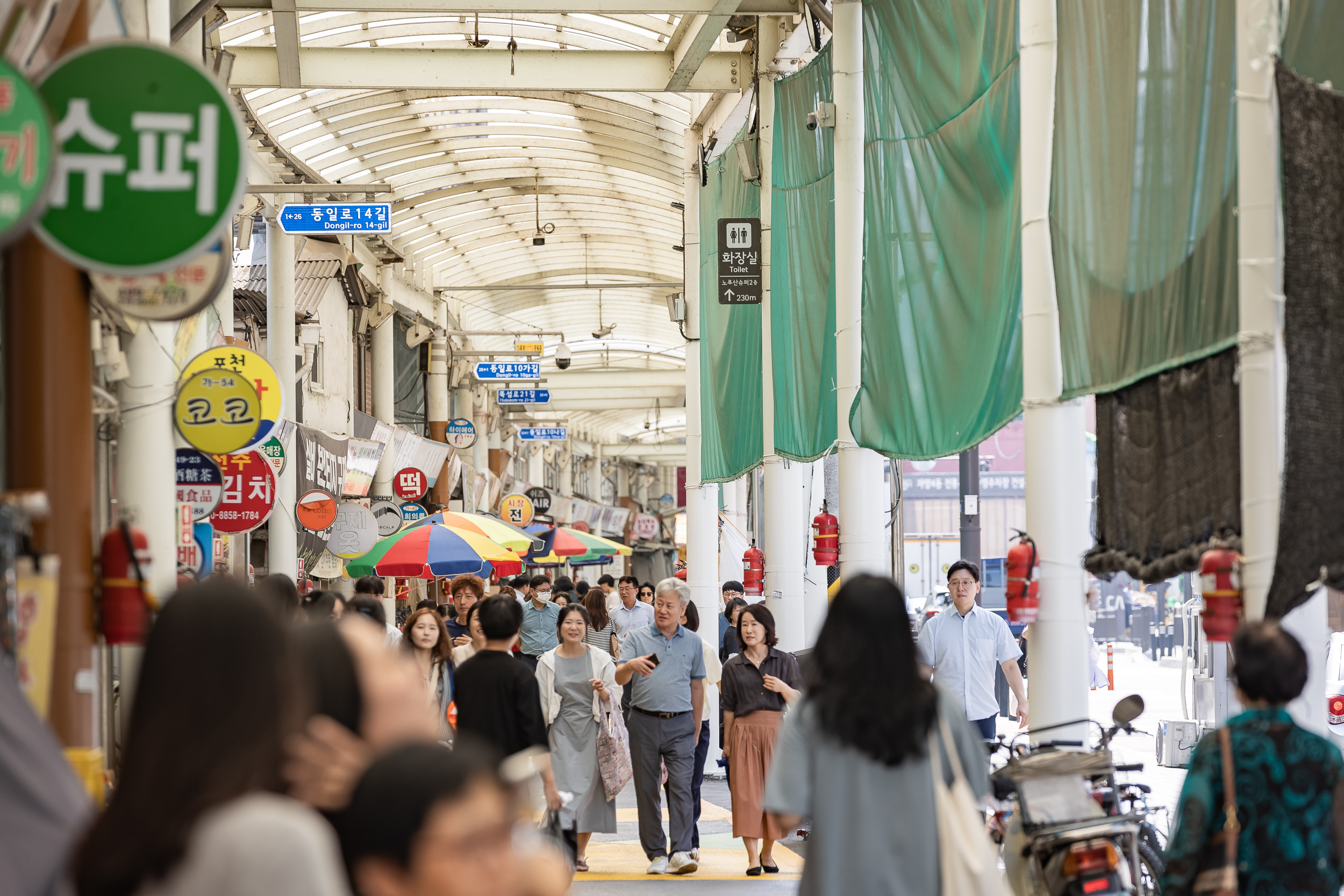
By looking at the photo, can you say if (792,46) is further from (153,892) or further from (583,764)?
(153,892)

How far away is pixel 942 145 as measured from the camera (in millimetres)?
8367

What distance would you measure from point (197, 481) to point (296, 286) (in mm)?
10250

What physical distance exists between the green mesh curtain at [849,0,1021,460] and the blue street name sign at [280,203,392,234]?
5465 millimetres

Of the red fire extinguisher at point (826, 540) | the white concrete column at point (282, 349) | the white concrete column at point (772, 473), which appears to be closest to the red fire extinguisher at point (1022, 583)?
the red fire extinguisher at point (826, 540)

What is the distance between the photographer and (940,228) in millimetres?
8406

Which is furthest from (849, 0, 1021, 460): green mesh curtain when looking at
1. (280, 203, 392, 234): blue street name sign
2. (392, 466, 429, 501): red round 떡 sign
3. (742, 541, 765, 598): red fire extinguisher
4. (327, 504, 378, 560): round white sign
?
(392, 466, 429, 501): red round 떡 sign

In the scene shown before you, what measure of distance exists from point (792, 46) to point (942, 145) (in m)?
4.75

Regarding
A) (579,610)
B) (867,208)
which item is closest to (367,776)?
(579,610)

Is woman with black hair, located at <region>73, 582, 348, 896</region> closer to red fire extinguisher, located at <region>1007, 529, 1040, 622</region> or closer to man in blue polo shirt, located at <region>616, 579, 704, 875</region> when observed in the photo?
red fire extinguisher, located at <region>1007, 529, 1040, 622</region>

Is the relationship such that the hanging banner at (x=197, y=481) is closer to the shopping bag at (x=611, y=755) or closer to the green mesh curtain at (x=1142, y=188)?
the shopping bag at (x=611, y=755)

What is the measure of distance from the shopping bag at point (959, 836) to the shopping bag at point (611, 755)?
507 cm

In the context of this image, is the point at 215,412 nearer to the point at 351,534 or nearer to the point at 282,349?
the point at 282,349

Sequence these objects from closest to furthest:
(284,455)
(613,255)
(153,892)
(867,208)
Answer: (153,892) → (867,208) → (284,455) → (613,255)

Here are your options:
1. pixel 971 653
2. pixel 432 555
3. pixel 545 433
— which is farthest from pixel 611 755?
pixel 545 433
